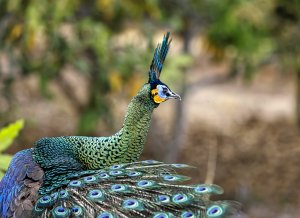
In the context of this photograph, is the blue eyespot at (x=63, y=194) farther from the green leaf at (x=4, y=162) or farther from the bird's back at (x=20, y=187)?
the green leaf at (x=4, y=162)

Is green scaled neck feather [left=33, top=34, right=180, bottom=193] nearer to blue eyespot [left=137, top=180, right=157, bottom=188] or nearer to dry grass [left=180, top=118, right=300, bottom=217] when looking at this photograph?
blue eyespot [left=137, top=180, right=157, bottom=188]

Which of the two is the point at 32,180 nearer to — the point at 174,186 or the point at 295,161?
the point at 174,186

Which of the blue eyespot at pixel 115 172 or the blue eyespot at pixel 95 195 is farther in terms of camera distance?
the blue eyespot at pixel 115 172

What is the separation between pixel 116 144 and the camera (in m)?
4.03

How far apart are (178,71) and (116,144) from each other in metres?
4.45

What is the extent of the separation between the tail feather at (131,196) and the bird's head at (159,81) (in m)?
0.41

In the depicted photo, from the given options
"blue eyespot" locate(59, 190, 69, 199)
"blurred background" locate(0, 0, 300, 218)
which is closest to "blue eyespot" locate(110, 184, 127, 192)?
"blue eyespot" locate(59, 190, 69, 199)

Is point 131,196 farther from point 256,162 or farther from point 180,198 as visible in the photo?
point 256,162

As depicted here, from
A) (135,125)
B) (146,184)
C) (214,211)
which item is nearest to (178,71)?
(135,125)

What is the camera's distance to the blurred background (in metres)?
8.10

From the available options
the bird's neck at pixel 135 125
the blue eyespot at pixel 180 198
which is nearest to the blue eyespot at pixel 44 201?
the bird's neck at pixel 135 125

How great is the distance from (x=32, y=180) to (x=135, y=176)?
1.98 ft

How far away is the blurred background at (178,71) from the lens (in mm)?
8102

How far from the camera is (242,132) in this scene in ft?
45.7
